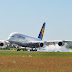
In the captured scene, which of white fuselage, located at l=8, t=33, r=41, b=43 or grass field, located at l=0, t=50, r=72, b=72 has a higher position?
white fuselage, located at l=8, t=33, r=41, b=43

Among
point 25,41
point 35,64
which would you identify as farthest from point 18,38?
point 35,64

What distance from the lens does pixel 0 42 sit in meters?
→ 73.8

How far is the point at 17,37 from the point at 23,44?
363cm

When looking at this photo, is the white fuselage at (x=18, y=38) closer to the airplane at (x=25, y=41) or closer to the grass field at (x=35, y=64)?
the airplane at (x=25, y=41)

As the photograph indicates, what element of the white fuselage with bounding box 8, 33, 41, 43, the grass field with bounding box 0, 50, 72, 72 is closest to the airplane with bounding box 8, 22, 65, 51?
the white fuselage with bounding box 8, 33, 41, 43

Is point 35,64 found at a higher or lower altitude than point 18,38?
lower

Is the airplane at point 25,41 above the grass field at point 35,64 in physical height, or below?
above

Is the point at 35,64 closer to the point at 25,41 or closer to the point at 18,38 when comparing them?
the point at 18,38

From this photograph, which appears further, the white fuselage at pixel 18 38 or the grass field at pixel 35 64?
the white fuselage at pixel 18 38

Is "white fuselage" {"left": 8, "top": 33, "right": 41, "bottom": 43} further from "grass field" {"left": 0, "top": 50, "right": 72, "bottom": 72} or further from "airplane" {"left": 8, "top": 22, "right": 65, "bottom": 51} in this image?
"grass field" {"left": 0, "top": 50, "right": 72, "bottom": 72}

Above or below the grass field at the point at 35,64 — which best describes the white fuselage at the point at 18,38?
above

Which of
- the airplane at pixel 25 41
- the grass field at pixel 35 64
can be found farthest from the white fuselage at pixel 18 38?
the grass field at pixel 35 64

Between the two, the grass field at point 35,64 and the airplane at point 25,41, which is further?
the airplane at point 25,41

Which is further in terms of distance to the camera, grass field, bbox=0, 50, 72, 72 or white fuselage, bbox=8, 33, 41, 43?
white fuselage, bbox=8, 33, 41, 43
